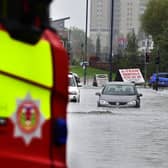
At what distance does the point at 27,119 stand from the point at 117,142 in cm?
1308

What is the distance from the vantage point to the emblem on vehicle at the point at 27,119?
4516mm

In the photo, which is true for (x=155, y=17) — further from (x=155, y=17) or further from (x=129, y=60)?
(x=129, y=60)

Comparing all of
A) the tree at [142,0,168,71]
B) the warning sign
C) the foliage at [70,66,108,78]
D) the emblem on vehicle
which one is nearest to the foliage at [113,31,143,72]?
the tree at [142,0,168,71]

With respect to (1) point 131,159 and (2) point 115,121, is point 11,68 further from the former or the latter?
(2) point 115,121

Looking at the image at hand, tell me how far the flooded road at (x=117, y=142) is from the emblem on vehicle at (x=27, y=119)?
6441mm

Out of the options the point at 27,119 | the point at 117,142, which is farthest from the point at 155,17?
the point at 27,119

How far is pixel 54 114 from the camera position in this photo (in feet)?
15.4

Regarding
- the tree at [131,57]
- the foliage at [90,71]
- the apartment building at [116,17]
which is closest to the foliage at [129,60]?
the tree at [131,57]

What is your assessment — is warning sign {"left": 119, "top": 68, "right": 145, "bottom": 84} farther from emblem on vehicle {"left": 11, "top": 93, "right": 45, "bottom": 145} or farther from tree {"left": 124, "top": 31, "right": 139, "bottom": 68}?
emblem on vehicle {"left": 11, "top": 93, "right": 45, "bottom": 145}

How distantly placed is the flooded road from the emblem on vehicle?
254 inches

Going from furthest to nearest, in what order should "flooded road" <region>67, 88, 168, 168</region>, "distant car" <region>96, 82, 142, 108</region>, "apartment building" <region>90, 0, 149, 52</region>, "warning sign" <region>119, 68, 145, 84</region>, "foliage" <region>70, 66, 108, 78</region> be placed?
"apartment building" <region>90, 0, 149, 52</region>, "foliage" <region>70, 66, 108, 78</region>, "warning sign" <region>119, 68, 145, 84</region>, "distant car" <region>96, 82, 142, 108</region>, "flooded road" <region>67, 88, 168, 168</region>

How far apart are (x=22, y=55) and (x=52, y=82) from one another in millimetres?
252

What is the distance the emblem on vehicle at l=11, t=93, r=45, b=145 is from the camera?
4.52 metres

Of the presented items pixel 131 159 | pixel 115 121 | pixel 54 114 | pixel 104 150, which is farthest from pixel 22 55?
pixel 115 121
